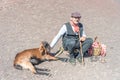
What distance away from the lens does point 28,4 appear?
47.5 feet

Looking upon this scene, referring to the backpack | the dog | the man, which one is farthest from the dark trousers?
the dog

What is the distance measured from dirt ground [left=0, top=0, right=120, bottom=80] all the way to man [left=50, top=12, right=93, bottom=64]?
0.95 ft

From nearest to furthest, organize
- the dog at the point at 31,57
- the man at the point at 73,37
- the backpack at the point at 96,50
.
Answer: the dog at the point at 31,57, the man at the point at 73,37, the backpack at the point at 96,50

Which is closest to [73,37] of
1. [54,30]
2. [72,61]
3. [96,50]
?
[72,61]

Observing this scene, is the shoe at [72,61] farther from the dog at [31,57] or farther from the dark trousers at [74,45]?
the dog at [31,57]

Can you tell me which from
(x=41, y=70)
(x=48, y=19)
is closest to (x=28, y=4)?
(x=48, y=19)

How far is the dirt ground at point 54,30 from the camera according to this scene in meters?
8.75

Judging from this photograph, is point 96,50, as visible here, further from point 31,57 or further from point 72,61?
point 31,57

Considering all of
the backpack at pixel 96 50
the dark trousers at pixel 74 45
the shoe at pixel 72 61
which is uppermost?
the dark trousers at pixel 74 45

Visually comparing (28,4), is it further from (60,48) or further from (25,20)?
(60,48)

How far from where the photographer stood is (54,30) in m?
12.0

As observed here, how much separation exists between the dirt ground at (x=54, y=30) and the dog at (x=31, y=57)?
0.39ft

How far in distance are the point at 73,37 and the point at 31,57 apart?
112 centimetres

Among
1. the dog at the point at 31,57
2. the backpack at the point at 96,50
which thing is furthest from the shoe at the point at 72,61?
the backpack at the point at 96,50
